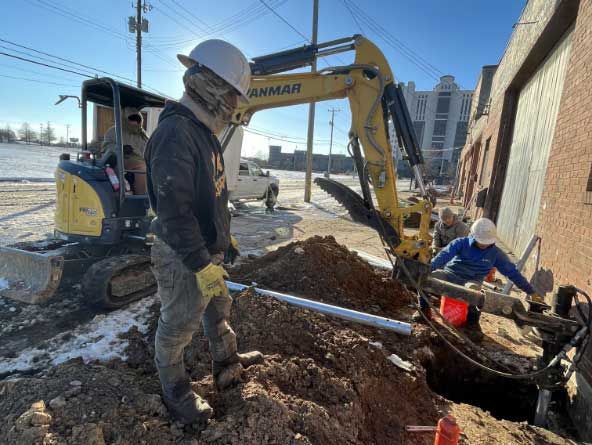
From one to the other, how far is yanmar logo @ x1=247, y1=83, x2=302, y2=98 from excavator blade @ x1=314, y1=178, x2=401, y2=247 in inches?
44.3

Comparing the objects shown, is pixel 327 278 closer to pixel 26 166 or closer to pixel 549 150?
pixel 549 150

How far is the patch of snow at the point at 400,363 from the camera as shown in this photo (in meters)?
3.20

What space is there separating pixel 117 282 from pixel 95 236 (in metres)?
0.72

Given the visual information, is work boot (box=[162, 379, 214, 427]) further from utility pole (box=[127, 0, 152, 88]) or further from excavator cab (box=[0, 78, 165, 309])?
utility pole (box=[127, 0, 152, 88])

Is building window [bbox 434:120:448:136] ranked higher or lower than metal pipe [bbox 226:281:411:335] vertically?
higher

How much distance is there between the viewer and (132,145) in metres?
4.86

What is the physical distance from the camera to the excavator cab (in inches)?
155

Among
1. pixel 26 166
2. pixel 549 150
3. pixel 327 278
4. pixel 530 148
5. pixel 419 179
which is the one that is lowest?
pixel 327 278

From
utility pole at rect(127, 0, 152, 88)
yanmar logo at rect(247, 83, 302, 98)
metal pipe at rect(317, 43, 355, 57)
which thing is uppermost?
utility pole at rect(127, 0, 152, 88)

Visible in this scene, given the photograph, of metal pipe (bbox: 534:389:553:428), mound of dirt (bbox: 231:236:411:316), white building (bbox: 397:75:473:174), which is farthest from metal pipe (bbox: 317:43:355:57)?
white building (bbox: 397:75:473:174)

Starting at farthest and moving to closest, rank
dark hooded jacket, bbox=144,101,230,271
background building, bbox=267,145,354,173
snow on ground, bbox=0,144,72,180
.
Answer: background building, bbox=267,145,354,173, snow on ground, bbox=0,144,72,180, dark hooded jacket, bbox=144,101,230,271

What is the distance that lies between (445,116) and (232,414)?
69.8 meters

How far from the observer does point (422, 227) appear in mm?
3871

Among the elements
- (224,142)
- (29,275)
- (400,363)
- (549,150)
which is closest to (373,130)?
(224,142)
